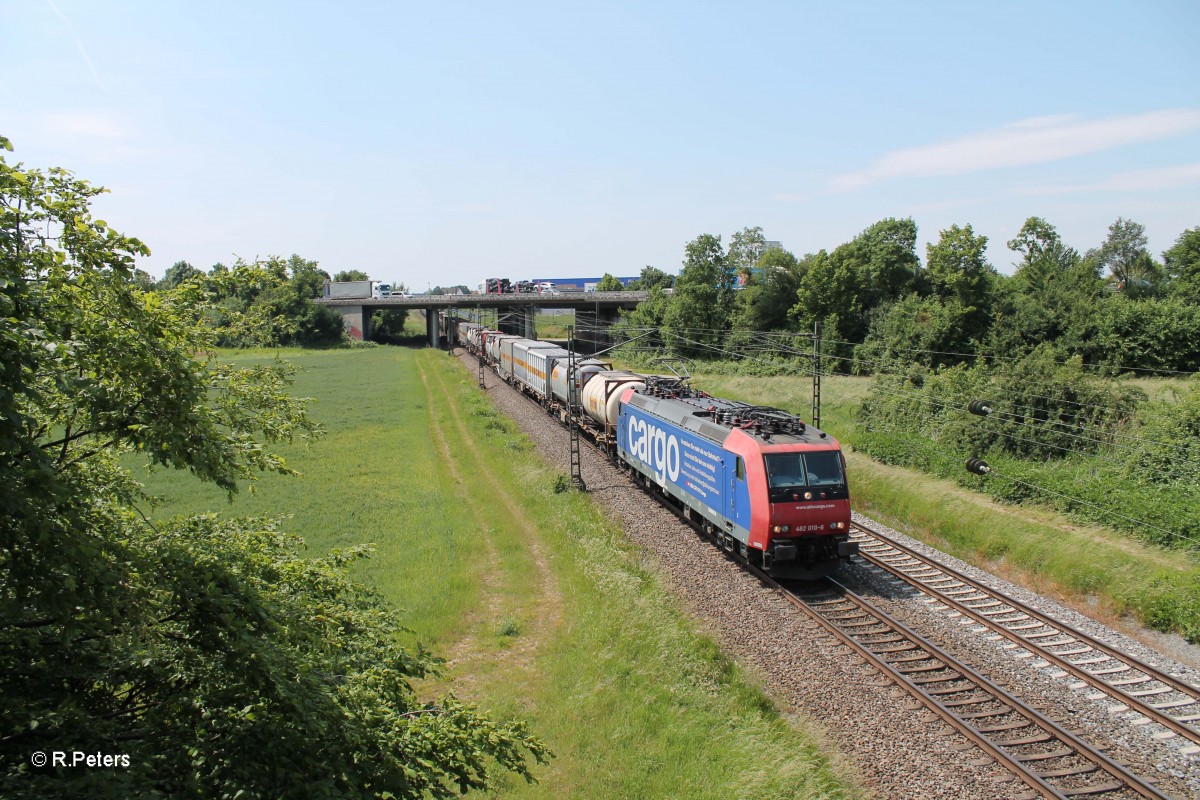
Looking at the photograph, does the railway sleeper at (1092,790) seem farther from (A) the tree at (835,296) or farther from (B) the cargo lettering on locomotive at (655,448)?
(A) the tree at (835,296)

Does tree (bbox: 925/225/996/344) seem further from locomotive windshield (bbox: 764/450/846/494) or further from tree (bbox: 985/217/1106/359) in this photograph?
locomotive windshield (bbox: 764/450/846/494)

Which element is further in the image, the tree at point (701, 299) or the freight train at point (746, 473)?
the tree at point (701, 299)

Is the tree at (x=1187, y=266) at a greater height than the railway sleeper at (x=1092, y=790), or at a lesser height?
greater

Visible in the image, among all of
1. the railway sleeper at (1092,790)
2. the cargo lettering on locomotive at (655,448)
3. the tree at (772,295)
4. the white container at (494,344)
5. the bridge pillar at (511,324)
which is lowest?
the railway sleeper at (1092,790)

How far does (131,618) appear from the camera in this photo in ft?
18.1

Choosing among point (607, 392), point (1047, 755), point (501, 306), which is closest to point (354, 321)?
point (501, 306)

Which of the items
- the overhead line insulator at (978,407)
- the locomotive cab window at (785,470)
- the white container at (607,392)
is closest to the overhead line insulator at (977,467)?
the overhead line insulator at (978,407)

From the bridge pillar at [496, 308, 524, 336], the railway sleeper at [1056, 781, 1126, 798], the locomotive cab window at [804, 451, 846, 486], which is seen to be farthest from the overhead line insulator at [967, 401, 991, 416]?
the bridge pillar at [496, 308, 524, 336]

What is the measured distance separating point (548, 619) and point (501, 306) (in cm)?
Answer: 7599

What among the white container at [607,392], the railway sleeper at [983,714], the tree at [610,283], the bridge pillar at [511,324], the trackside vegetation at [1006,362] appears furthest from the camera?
the tree at [610,283]

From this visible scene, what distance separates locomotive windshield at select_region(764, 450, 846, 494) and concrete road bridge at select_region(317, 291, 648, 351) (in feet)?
202

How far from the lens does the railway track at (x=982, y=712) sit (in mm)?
10008

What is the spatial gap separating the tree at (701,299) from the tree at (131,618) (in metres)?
58.8

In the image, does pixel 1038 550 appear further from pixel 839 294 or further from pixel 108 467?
pixel 839 294
